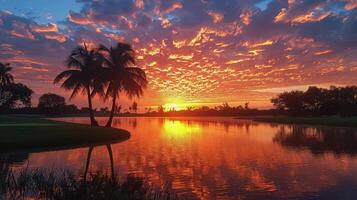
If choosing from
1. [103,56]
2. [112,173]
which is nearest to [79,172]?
[112,173]

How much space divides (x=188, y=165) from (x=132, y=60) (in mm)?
33621

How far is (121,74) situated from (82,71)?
20.0ft

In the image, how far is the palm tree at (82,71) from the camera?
52438 mm

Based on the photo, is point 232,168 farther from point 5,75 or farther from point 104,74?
point 5,75

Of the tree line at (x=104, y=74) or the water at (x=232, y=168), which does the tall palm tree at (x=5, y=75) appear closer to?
the tree line at (x=104, y=74)

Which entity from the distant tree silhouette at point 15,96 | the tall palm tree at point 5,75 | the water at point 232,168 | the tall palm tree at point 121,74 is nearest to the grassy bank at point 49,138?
the water at point 232,168

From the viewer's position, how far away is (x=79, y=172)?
1917 centimetres

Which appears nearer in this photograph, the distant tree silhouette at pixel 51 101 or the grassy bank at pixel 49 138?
the grassy bank at pixel 49 138

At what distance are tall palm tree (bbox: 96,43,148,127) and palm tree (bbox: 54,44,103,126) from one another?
135cm

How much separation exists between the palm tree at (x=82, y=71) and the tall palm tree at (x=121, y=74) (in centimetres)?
135

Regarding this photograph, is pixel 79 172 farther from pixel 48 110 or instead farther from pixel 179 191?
pixel 48 110

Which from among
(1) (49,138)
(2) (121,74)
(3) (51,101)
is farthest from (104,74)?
(3) (51,101)

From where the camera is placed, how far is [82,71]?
53.2 m

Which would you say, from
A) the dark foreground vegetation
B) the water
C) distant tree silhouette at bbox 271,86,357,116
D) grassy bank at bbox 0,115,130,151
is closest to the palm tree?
grassy bank at bbox 0,115,130,151
